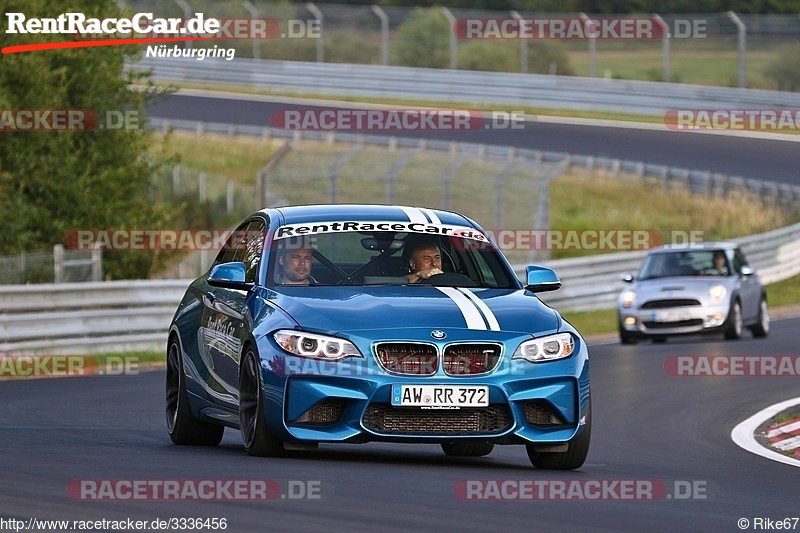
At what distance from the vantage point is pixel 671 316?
23.2 metres

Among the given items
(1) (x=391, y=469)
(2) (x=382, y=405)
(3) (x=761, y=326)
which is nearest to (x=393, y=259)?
(2) (x=382, y=405)

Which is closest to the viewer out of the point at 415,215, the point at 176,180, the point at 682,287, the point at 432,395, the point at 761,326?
the point at 432,395

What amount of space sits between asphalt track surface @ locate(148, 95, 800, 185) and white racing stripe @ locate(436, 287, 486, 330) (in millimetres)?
30580

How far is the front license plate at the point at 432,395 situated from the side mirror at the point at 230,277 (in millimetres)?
1528

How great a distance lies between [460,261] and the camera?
10891 millimetres

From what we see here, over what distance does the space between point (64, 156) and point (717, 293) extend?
9238mm

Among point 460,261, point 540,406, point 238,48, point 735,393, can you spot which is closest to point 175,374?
point 460,261

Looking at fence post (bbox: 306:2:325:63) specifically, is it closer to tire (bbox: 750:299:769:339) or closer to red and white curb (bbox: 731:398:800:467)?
tire (bbox: 750:299:769:339)

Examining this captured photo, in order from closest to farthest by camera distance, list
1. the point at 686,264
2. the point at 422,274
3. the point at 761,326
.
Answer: the point at 422,274, the point at 761,326, the point at 686,264

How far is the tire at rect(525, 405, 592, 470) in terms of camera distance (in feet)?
32.0

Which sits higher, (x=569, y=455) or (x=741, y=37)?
(x=741, y=37)

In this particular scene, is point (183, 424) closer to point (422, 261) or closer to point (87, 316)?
point (422, 261)

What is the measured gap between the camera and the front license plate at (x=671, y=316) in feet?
76.1

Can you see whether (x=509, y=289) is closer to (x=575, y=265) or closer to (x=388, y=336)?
(x=388, y=336)
